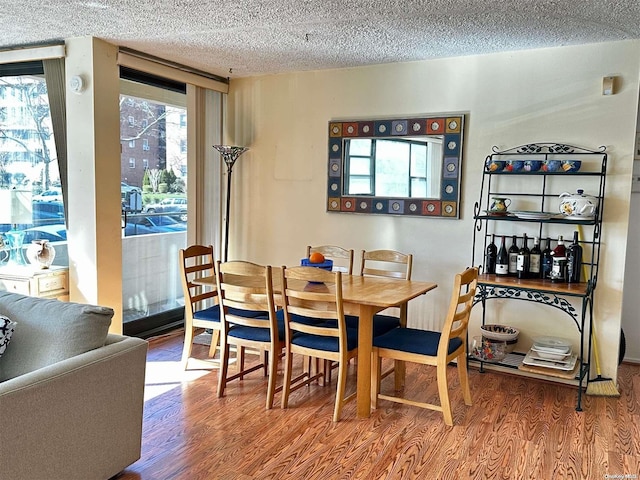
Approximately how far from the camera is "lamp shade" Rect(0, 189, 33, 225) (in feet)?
14.8

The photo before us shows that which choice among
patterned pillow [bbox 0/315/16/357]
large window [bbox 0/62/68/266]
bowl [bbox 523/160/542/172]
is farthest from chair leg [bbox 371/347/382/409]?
large window [bbox 0/62/68/266]

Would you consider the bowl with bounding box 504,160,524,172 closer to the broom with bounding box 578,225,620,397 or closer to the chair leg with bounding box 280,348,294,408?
the broom with bounding box 578,225,620,397

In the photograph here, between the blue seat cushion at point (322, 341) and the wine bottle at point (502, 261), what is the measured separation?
1208 millimetres

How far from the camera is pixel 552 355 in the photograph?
12.7ft

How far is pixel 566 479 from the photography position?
271 centimetres

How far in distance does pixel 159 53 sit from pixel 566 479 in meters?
3.88

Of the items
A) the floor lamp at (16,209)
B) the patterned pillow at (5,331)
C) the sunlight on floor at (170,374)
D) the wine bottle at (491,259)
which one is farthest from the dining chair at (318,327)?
the floor lamp at (16,209)

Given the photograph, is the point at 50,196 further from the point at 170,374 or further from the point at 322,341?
the point at 322,341

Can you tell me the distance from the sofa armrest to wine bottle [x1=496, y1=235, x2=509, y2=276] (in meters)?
2.52

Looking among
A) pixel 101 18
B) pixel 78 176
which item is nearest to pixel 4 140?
pixel 78 176

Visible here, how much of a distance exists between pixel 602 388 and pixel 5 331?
356 centimetres

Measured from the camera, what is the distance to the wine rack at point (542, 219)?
384 cm

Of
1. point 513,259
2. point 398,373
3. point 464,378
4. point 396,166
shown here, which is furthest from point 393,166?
point 464,378

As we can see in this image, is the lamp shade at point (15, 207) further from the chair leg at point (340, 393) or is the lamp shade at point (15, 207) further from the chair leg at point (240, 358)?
the chair leg at point (340, 393)
